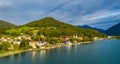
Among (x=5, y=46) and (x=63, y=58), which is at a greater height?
(x=5, y=46)

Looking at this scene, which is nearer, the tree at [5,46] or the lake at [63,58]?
the lake at [63,58]

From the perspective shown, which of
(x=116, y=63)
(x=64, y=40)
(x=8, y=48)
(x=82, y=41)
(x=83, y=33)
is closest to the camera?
(x=116, y=63)

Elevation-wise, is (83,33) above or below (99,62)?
above

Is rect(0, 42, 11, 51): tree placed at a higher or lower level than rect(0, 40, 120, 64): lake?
higher

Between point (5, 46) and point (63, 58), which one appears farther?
point (5, 46)

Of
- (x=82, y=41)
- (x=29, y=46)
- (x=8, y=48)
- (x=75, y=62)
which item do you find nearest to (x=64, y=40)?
(x=82, y=41)

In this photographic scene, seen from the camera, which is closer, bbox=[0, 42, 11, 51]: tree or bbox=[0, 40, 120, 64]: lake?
bbox=[0, 40, 120, 64]: lake

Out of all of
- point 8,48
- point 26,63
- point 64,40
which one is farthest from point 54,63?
point 64,40

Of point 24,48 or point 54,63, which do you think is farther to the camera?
point 24,48

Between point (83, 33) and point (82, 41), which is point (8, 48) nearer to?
point (82, 41)

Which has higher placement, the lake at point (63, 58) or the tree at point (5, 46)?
the tree at point (5, 46)

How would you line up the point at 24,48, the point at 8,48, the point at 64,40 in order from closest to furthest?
the point at 8,48
the point at 24,48
the point at 64,40
